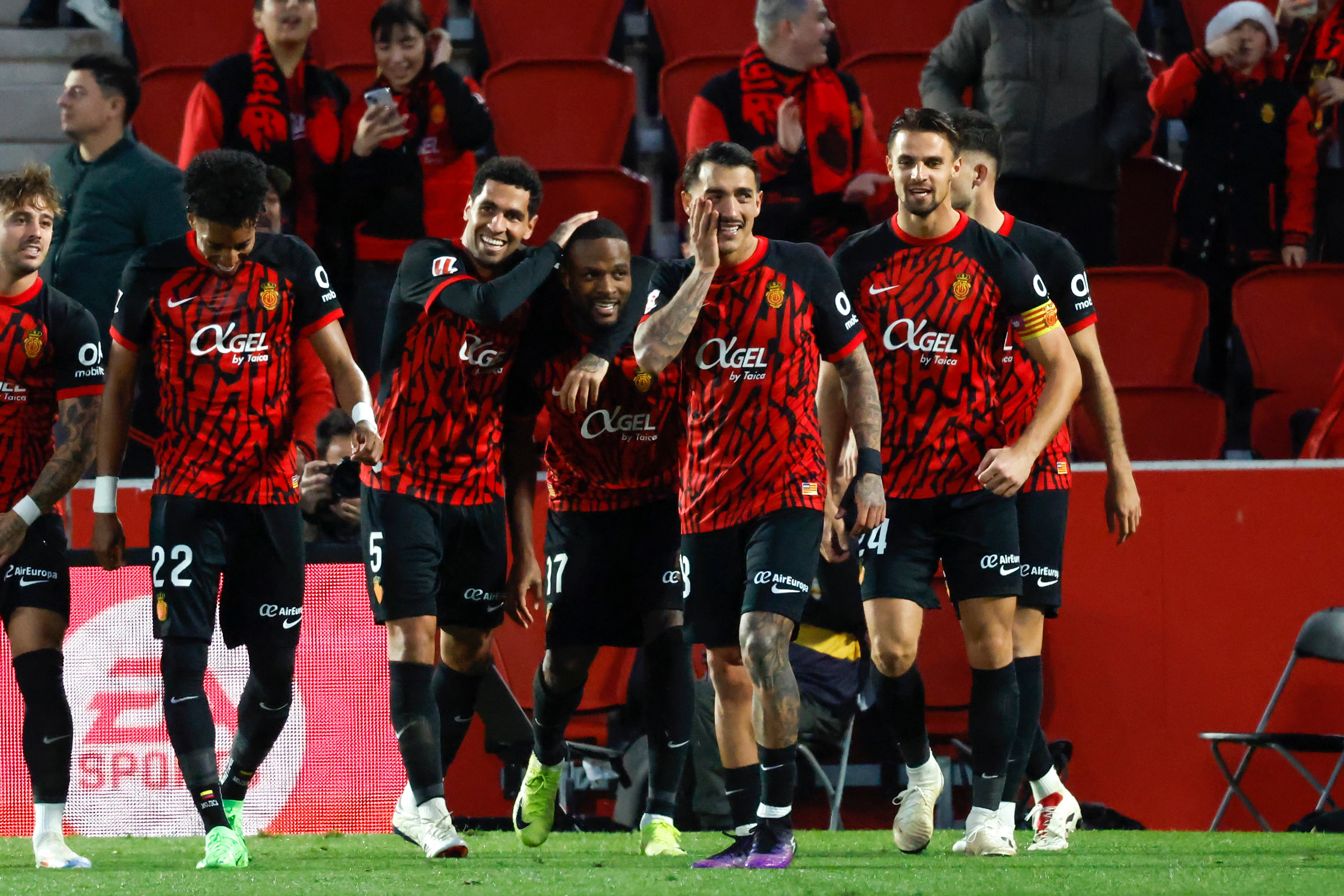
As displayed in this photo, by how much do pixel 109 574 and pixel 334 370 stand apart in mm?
1990

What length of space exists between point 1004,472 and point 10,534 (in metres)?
3.15

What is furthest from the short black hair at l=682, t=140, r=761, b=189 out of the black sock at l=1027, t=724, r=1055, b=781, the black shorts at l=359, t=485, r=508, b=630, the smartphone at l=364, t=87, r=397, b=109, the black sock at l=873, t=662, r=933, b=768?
the smartphone at l=364, t=87, r=397, b=109

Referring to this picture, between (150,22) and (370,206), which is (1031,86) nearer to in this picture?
(370,206)

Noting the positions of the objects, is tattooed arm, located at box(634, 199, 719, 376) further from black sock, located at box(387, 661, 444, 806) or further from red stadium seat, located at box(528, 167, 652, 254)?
red stadium seat, located at box(528, 167, 652, 254)

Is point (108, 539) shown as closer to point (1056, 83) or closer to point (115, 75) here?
point (115, 75)

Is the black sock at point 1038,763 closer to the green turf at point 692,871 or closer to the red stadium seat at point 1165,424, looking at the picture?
the green turf at point 692,871

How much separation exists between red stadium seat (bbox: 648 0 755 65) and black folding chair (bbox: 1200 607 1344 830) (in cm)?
501

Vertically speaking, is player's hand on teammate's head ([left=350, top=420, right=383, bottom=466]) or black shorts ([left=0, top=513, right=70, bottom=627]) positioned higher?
player's hand on teammate's head ([left=350, top=420, right=383, bottom=466])

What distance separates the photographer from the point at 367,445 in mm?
5461

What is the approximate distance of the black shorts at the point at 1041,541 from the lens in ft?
20.0

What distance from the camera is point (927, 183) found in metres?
5.52

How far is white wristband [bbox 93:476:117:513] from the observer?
5613mm

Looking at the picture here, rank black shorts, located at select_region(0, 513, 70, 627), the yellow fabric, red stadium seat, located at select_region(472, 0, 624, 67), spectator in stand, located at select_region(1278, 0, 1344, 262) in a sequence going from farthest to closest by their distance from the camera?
1. red stadium seat, located at select_region(472, 0, 624, 67)
2. spectator in stand, located at select_region(1278, 0, 1344, 262)
3. the yellow fabric
4. black shorts, located at select_region(0, 513, 70, 627)

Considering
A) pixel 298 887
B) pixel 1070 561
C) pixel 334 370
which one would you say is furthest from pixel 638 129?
pixel 298 887
